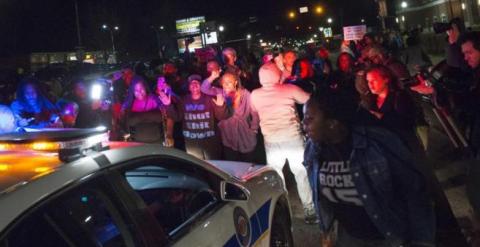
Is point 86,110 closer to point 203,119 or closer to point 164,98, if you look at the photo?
point 164,98

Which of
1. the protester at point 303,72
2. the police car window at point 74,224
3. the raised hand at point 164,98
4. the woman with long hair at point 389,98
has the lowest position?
the police car window at point 74,224

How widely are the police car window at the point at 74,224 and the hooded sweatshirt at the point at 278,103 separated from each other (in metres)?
3.26

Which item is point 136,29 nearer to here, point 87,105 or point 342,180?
point 87,105

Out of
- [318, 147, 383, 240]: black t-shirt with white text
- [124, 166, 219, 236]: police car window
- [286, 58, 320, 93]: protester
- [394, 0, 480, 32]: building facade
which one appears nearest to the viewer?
[318, 147, 383, 240]: black t-shirt with white text

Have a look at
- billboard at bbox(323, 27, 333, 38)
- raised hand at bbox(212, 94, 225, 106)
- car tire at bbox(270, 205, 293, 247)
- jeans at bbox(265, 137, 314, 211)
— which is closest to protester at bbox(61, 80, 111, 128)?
raised hand at bbox(212, 94, 225, 106)

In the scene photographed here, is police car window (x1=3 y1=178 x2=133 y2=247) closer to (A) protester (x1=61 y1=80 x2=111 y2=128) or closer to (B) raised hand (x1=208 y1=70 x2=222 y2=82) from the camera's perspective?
(A) protester (x1=61 y1=80 x2=111 y2=128)

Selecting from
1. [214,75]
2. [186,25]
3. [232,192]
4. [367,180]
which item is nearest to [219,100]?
[214,75]

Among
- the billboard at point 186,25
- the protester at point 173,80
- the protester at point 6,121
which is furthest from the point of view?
the billboard at point 186,25

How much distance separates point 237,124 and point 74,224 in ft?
13.2

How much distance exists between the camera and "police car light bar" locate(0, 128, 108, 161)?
267cm

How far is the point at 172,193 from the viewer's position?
3.36 m

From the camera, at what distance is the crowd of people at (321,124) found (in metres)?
2.62

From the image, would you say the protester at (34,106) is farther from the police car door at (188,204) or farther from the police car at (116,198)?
the police car door at (188,204)

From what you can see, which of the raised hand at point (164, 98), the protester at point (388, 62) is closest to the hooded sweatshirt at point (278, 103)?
the protester at point (388, 62)
